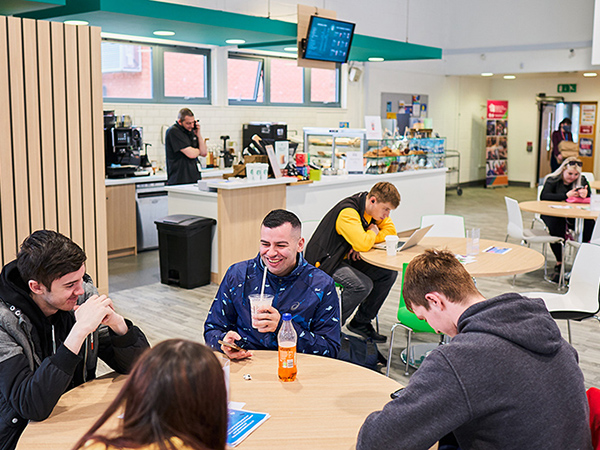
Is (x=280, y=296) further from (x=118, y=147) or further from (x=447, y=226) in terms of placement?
(x=118, y=147)

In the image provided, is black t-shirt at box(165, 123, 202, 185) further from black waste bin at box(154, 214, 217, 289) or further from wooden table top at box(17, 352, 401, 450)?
wooden table top at box(17, 352, 401, 450)

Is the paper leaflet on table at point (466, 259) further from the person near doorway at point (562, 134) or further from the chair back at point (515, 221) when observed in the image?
the person near doorway at point (562, 134)

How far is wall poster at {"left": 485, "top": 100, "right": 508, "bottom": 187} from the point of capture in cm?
1602

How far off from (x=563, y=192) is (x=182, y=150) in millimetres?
4466

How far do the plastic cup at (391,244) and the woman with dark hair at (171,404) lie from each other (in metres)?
3.52

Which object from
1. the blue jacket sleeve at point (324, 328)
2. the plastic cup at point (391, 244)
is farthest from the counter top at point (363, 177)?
the blue jacket sleeve at point (324, 328)

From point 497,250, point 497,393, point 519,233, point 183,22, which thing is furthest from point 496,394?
point 183,22

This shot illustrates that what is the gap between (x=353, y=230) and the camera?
461cm

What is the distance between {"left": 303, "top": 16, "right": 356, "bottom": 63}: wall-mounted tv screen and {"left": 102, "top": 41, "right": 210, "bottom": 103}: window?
2045mm

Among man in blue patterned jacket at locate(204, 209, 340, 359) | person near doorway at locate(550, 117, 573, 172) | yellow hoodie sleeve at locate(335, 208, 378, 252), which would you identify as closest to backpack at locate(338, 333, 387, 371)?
yellow hoodie sleeve at locate(335, 208, 378, 252)

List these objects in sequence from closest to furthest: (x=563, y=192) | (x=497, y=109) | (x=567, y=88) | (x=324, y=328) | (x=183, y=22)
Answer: (x=324, y=328), (x=183, y=22), (x=563, y=192), (x=567, y=88), (x=497, y=109)

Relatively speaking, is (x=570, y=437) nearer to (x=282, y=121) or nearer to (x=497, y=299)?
(x=497, y=299)

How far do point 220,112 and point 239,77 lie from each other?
864mm

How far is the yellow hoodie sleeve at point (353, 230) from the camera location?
4.61 m
